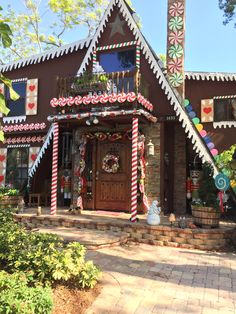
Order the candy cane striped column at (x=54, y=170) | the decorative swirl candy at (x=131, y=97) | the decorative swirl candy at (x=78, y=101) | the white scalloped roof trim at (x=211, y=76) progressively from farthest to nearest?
1. the white scalloped roof trim at (x=211, y=76)
2. the candy cane striped column at (x=54, y=170)
3. the decorative swirl candy at (x=78, y=101)
4. the decorative swirl candy at (x=131, y=97)

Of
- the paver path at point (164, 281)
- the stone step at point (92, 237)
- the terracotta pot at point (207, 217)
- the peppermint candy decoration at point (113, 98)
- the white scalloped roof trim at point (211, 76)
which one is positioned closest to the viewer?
the paver path at point (164, 281)

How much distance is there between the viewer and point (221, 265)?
6.23 metres

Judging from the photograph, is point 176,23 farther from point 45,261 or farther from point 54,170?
point 45,261

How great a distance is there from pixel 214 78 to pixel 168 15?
9.23 feet

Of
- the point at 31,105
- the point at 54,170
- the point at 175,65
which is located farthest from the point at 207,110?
the point at 31,105

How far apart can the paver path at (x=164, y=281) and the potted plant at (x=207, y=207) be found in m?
0.88

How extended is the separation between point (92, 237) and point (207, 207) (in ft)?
9.53

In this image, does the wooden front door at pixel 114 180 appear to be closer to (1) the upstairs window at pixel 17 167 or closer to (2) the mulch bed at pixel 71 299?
(1) the upstairs window at pixel 17 167

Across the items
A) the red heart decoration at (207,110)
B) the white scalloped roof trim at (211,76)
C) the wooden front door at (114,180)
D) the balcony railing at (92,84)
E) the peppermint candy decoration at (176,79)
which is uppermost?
the white scalloped roof trim at (211,76)

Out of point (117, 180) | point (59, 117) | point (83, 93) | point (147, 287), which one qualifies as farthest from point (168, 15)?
point (147, 287)

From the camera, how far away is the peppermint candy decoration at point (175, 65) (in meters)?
11.1

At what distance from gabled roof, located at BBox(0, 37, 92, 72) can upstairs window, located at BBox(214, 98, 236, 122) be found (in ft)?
18.5

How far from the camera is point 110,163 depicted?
10.7 meters

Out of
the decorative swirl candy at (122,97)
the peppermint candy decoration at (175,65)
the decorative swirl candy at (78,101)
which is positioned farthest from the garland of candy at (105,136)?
the peppermint candy decoration at (175,65)
